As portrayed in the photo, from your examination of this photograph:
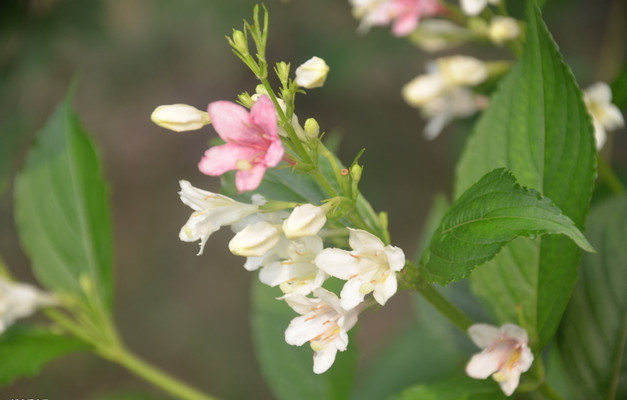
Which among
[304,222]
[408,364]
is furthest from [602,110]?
[408,364]

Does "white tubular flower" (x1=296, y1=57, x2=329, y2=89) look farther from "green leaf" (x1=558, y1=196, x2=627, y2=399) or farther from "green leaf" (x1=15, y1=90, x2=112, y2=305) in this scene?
"green leaf" (x1=15, y1=90, x2=112, y2=305)

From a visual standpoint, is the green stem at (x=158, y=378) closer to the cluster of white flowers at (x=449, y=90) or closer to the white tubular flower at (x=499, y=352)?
the white tubular flower at (x=499, y=352)

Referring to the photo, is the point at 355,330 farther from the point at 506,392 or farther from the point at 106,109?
the point at 106,109

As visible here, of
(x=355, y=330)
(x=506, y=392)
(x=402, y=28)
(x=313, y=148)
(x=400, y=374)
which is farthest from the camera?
(x=400, y=374)

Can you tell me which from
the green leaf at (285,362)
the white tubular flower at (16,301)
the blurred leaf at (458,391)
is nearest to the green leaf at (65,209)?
the white tubular flower at (16,301)

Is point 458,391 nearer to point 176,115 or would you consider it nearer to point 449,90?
point 176,115

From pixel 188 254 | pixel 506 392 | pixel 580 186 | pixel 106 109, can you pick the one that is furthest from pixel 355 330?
pixel 106 109
